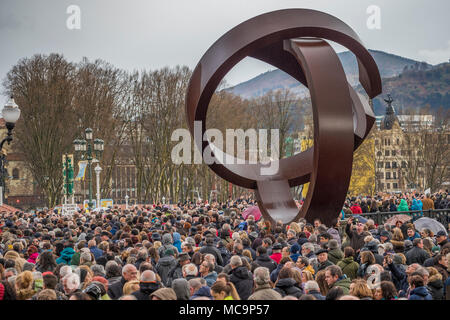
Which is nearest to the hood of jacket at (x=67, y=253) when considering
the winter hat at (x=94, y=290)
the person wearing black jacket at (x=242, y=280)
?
the person wearing black jacket at (x=242, y=280)

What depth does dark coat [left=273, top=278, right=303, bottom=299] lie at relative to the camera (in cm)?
693

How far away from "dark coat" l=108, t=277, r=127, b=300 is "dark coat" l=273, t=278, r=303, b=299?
2204 millimetres

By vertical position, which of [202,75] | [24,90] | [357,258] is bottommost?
[357,258]

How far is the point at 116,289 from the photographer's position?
306 inches

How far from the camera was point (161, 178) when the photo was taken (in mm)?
49281

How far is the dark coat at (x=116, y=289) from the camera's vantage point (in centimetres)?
770

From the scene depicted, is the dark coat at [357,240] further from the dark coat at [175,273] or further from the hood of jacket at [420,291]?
the hood of jacket at [420,291]

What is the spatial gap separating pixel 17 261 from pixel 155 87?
40.8m

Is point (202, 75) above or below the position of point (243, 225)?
above

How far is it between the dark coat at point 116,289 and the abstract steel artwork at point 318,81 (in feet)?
32.4
